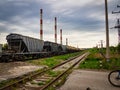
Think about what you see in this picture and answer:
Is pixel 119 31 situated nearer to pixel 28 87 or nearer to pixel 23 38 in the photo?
pixel 23 38

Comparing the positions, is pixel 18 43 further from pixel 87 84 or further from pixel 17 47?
pixel 87 84

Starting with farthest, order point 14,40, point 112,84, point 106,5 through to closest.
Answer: point 14,40, point 106,5, point 112,84

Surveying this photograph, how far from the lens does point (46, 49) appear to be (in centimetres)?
4875

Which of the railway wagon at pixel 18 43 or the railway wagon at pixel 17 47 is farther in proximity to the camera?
the railway wagon at pixel 18 43

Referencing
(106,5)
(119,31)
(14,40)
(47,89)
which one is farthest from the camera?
(119,31)

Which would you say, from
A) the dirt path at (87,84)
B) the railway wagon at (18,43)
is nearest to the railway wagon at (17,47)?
the railway wagon at (18,43)

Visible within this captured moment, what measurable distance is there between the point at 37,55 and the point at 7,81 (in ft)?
91.5

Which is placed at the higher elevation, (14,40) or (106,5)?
(106,5)

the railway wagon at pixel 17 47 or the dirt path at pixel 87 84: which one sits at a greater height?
the railway wagon at pixel 17 47

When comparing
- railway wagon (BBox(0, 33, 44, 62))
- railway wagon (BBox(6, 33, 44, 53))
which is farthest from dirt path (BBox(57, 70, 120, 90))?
railway wagon (BBox(6, 33, 44, 53))

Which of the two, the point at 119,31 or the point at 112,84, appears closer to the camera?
the point at 112,84

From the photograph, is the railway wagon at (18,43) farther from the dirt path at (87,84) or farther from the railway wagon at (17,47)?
the dirt path at (87,84)

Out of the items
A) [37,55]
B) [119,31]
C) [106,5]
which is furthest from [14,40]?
[119,31]

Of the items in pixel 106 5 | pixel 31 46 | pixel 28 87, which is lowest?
pixel 28 87
